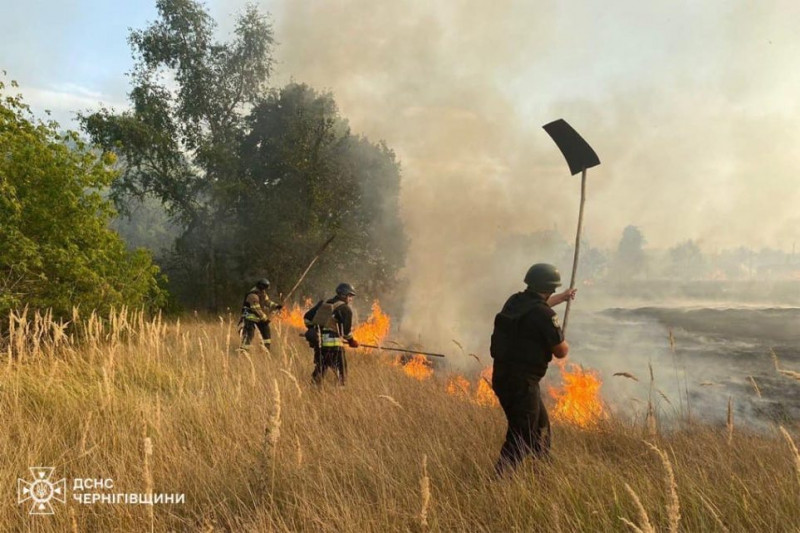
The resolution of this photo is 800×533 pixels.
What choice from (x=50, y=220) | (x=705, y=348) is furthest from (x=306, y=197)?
(x=705, y=348)

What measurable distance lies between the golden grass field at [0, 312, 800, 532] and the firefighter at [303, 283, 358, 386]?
3.63 ft

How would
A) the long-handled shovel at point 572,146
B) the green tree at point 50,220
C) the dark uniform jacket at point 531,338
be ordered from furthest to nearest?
the green tree at point 50,220 < the long-handled shovel at point 572,146 < the dark uniform jacket at point 531,338

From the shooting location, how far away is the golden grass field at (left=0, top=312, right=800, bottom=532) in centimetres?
258

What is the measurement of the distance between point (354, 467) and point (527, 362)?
155 cm

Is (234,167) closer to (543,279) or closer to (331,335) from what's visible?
(331,335)

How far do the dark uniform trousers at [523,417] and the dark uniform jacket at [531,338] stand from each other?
70mm

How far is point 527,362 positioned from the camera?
138 inches

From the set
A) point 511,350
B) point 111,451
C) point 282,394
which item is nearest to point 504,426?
point 511,350

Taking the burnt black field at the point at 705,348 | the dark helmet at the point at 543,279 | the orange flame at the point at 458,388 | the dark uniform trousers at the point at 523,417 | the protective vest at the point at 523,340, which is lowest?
the burnt black field at the point at 705,348

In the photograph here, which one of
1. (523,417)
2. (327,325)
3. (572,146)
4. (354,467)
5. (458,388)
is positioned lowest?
(458,388)

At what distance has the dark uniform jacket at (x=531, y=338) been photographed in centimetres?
343

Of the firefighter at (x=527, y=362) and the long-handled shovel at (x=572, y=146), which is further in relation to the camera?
the long-handled shovel at (x=572, y=146)

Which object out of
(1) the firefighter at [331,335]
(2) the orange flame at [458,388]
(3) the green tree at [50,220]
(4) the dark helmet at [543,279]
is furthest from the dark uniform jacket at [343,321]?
(3) the green tree at [50,220]

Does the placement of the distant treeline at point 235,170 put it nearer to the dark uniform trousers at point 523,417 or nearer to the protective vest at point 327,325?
the protective vest at point 327,325
